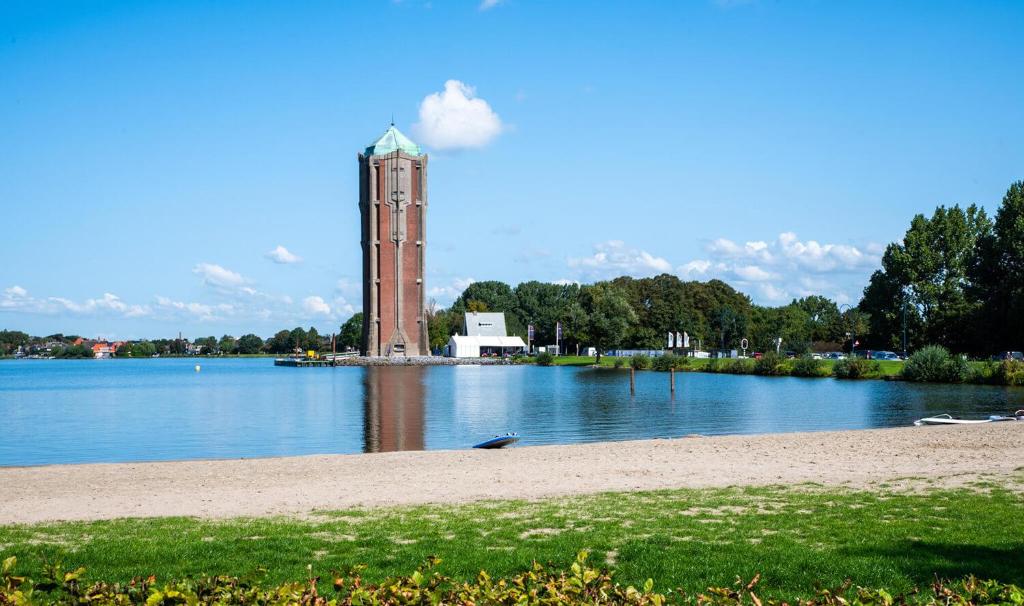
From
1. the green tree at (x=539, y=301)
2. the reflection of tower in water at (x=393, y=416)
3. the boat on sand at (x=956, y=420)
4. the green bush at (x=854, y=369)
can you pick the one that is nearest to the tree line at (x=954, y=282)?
the green bush at (x=854, y=369)

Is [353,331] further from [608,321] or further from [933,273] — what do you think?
[933,273]

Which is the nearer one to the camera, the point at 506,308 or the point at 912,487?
the point at 912,487

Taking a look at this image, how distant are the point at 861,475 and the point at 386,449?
17997 millimetres

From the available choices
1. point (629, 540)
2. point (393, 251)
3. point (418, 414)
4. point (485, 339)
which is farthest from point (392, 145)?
point (629, 540)

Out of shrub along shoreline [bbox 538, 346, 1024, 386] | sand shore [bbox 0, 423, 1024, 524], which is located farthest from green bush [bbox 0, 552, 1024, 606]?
shrub along shoreline [bbox 538, 346, 1024, 386]

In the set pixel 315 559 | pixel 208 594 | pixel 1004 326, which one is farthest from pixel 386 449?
pixel 1004 326

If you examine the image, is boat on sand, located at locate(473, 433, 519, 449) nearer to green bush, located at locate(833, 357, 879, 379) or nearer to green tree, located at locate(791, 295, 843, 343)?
green bush, located at locate(833, 357, 879, 379)

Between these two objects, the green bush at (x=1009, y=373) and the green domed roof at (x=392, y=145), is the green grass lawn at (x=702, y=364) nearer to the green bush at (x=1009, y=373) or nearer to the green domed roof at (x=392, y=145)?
the green bush at (x=1009, y=373)

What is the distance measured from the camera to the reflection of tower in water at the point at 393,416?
3334 cm

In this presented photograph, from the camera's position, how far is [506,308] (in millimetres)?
188625

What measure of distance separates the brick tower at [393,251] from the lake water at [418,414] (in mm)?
51779

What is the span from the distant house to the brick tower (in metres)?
23.7

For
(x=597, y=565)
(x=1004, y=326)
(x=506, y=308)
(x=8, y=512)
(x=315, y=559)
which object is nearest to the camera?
(x=597, y=565)

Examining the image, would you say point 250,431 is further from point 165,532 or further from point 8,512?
point 165,532
